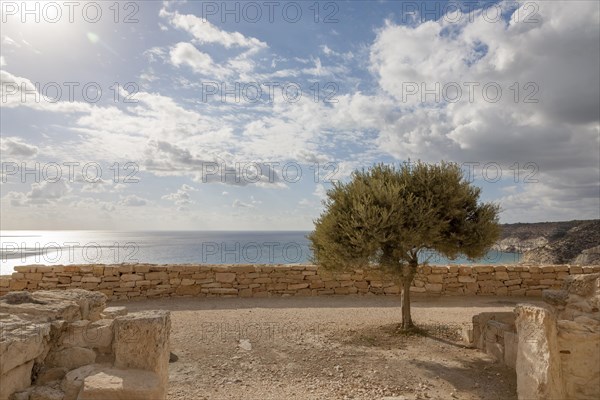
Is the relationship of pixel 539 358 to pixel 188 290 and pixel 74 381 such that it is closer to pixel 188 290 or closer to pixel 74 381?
pixel 74 381

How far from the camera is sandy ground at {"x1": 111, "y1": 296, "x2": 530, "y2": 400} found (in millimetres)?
5996

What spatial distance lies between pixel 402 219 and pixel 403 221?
0.06 meters

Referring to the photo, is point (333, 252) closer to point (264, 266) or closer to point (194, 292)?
point (264, 266)

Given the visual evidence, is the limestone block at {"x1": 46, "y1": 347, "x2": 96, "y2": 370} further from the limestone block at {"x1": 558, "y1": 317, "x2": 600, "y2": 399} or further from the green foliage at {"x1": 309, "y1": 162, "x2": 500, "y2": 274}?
the limestone block at {"x1": 558, "y1": 317, "x2": 600, "y2": 399}

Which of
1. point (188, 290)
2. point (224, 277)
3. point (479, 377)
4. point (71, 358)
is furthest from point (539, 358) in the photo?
point (188, 290)

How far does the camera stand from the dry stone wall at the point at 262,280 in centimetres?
1215

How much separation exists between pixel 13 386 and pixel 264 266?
9.04m

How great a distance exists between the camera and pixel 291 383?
623 cm

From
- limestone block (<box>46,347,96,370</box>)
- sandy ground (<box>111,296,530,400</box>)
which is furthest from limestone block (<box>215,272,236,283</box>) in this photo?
limestone block (<box>46,347,96,370</box>)

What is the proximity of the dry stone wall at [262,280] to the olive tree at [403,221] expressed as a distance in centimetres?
308

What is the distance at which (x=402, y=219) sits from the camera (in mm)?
8117

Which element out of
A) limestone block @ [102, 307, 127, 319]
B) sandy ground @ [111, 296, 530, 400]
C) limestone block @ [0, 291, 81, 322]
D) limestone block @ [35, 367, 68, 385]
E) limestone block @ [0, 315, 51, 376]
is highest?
limestone block @ [0, 291, 81, 322]

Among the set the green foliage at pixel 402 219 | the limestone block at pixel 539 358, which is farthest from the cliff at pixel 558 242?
the limestone block at pixel 539 358

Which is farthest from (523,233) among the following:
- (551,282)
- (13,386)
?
(13,386)
